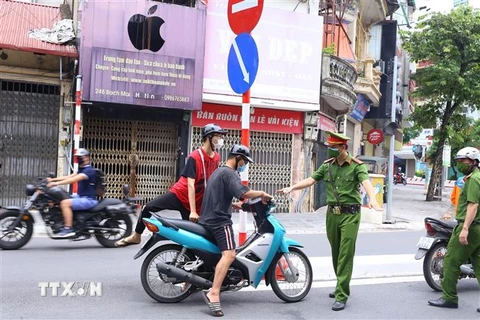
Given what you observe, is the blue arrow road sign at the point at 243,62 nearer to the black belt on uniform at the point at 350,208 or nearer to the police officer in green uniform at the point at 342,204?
the police officer in green uniform at the point at 342,204

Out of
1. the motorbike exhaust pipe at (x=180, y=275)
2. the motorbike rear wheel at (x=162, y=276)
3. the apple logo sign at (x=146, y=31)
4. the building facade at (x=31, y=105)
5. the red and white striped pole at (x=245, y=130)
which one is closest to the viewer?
the motorbike exhaust pipe at (x=180, y=275)

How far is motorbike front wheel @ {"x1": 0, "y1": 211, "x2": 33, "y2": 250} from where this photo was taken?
25.1 feet

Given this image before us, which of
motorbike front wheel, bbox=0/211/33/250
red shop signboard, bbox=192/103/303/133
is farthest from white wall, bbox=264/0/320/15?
motorbike front wheel, bbox=0/211/33/250

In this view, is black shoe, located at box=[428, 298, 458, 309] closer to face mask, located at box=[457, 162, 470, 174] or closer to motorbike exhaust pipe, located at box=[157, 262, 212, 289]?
face mask, located at box=[457, 162, 470, 174]

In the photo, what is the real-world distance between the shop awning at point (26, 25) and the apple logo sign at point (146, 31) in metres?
1.47

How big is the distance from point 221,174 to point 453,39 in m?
19.0

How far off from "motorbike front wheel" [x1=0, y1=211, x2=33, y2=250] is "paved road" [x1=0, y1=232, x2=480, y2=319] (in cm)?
16

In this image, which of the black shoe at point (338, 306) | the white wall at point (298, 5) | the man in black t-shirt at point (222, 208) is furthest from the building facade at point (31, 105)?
the black shoe at point (338, 306)

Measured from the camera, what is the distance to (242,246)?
17.6 feet

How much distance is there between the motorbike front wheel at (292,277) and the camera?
550 centimetres

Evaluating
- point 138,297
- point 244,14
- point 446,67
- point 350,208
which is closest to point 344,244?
point 350,208

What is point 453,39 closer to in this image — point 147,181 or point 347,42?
point 347,42

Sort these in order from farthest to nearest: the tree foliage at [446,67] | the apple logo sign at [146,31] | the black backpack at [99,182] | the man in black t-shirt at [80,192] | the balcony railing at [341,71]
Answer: the tree foliage at [446,67] < the balcony railing at [341,71] < the apple logo sign at [146,31] < the black backpack at [99,182] < the man in black t-shirt at [80,192]

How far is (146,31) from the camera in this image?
13062mm
